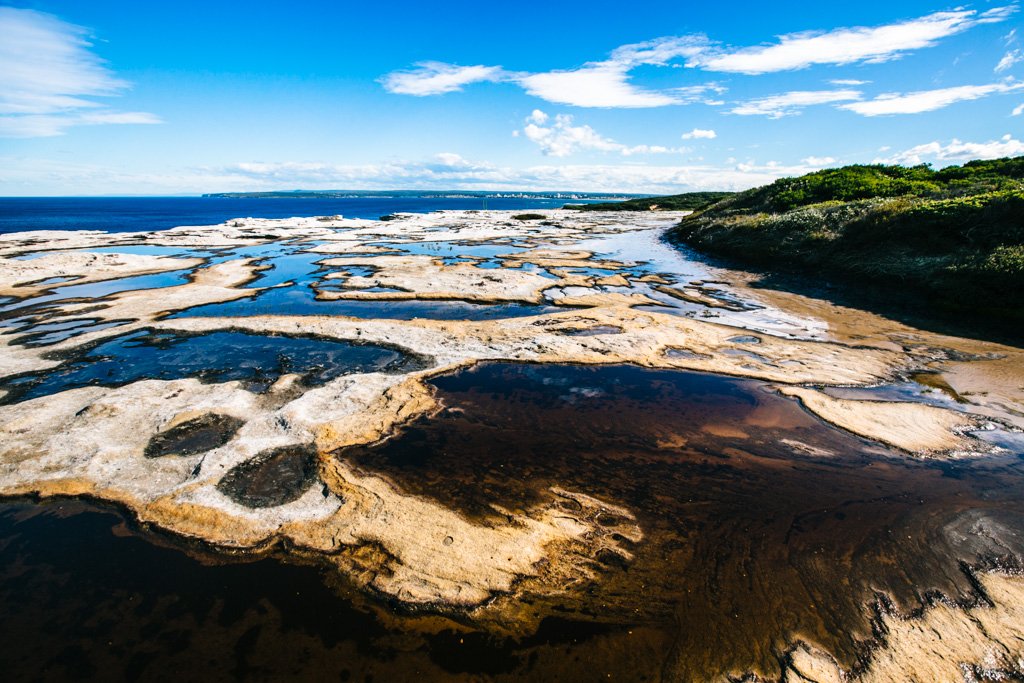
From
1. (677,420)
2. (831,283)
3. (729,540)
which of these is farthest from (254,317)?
(831,283)

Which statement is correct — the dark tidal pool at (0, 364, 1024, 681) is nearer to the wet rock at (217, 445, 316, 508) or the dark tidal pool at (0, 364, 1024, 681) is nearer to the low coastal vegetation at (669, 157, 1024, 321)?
the wet rock at (217, 445, 316, 508)

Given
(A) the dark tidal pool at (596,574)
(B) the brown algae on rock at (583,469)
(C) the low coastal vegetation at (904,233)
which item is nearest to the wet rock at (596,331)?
(B) the brown algae on rock at (583,469)

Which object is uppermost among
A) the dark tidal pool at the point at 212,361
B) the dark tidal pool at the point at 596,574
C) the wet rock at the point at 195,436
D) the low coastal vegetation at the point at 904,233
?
the low coastal vegetation at the point at 904,233

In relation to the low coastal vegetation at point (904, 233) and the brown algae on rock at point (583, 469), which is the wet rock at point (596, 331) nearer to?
the brown algae on rock at point (583, 469)

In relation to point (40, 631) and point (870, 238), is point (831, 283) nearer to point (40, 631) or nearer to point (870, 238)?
point (870, 238)

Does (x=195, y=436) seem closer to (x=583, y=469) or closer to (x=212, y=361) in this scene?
(x=212, y=361)

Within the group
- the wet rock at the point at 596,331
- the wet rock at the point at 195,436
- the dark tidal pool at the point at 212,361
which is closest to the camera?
the wet rock at the point at 195,436

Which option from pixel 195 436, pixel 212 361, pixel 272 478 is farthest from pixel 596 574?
pixel 212 361
